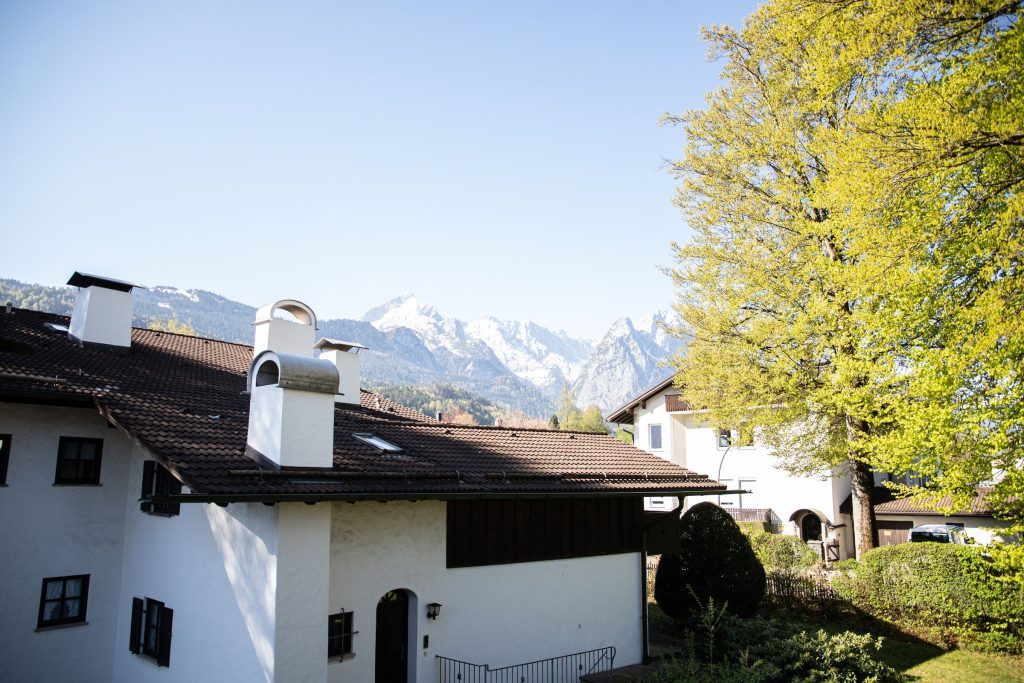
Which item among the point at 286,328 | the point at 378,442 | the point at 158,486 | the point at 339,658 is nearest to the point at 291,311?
the point at 286,328

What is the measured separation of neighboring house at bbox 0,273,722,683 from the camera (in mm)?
9992

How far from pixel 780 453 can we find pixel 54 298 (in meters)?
202

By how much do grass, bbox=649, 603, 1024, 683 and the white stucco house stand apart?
27.5 feet

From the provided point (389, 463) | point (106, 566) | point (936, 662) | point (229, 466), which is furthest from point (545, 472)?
point (936, 662)

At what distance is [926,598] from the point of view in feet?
56.4

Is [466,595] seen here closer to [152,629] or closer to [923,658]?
[152,629]

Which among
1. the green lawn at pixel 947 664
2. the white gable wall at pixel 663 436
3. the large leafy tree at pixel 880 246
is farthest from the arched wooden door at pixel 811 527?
the green lawn at pixel 947 664

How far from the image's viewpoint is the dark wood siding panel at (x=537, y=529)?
43.0 feet

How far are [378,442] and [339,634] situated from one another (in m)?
3.63

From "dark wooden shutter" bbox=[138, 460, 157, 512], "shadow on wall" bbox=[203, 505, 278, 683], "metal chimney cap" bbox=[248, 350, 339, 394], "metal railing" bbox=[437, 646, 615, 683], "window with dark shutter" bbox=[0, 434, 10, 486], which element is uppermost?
"metal chimney cap" bbox=[248, 350, 339, 394]

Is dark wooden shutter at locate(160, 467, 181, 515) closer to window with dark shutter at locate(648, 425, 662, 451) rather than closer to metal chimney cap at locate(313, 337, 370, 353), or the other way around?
metal chimney cap at locate(313, 337, 370, 353)

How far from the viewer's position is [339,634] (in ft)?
36.3

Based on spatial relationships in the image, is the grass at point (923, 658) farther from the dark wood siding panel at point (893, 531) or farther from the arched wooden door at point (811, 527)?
the arched wooden door at point (811, 527)

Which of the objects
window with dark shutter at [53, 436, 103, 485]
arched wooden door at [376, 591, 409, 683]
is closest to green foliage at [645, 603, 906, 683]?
arched wooden door at [376, 591, 409, 683]
